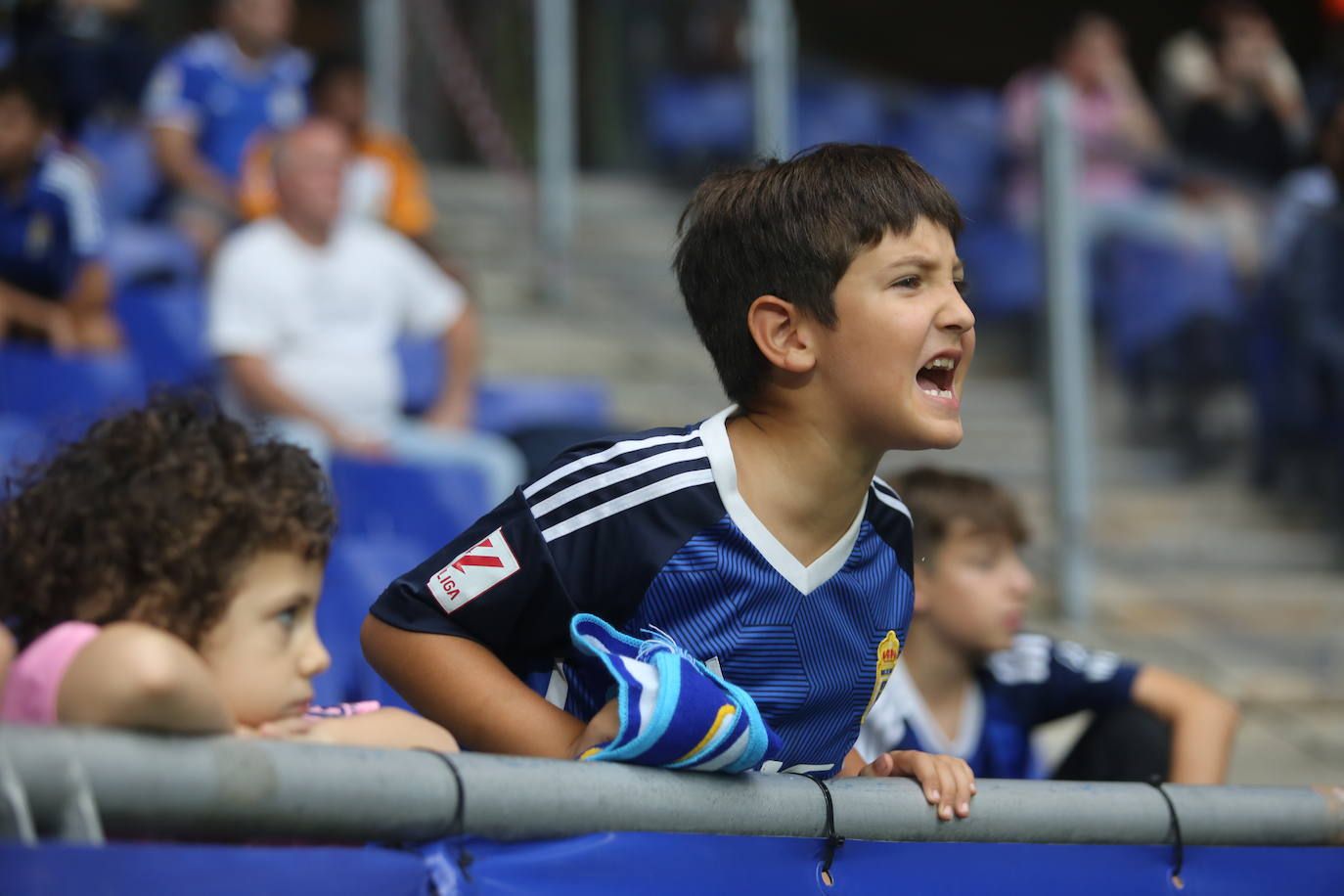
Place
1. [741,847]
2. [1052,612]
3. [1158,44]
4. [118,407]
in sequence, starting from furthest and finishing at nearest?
[1158,44], [1052,612], [118,407], [741,847]

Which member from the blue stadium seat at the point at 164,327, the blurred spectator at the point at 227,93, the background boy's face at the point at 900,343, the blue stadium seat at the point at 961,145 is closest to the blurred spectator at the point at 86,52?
the blurred spectator at the point at 227,93

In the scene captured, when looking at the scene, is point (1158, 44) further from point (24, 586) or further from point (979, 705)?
point (24, 586)

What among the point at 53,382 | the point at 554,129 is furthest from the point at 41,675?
the point at 554,129

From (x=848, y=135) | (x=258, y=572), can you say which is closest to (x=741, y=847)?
(x=258, y=572)

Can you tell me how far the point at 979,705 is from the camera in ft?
9.80

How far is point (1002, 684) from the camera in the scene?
301cm

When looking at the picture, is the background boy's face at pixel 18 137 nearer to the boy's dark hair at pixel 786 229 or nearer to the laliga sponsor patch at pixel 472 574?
the boy's dark hair at pixel 786 229

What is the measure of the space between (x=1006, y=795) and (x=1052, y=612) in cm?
358

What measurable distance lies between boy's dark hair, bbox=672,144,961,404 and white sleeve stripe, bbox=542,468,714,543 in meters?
0.16

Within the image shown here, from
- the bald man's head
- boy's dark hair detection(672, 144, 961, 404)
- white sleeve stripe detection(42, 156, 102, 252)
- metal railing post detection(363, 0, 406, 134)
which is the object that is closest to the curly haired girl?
boy's dark hair detection(672, 144, 961, 404)

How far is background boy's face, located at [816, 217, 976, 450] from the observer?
5.96ft

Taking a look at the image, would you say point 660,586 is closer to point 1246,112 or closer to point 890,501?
point 890,501

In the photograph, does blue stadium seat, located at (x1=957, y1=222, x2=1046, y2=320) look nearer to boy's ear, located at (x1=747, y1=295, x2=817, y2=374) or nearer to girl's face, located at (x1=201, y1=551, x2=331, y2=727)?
boy's ear, located at (x1=747, y1=295, x2=817, y2=374)

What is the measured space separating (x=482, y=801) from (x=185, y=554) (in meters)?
0.48
